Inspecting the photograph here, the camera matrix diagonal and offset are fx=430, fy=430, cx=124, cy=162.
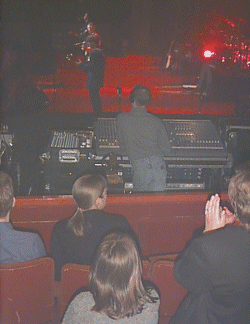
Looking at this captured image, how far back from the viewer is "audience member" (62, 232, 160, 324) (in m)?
1.68

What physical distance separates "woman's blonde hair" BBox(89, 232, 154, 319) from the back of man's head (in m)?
0.69

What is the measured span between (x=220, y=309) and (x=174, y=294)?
19.7 inches

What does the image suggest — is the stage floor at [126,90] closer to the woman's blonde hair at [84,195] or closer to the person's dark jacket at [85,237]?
the woman's blonde hair at [84,195]

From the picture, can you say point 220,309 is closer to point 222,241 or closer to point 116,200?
point 222,241

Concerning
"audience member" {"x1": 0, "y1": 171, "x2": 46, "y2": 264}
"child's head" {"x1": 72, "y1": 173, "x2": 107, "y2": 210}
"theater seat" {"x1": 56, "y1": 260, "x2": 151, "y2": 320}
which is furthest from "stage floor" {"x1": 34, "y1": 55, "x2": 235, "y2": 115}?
"theater seat" {"x1": 56, "y1": 260, "x2": 151, "y2": 320}

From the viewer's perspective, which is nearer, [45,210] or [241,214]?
[241,214]

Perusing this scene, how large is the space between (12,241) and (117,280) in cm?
73

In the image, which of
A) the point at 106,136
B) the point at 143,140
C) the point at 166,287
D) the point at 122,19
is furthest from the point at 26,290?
the point at 122,19

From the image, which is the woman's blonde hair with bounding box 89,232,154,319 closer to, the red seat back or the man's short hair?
the red seat back

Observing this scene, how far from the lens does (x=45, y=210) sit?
2887 millimetres

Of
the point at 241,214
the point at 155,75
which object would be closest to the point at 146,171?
the point at 241,214

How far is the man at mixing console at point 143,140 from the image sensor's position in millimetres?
3770

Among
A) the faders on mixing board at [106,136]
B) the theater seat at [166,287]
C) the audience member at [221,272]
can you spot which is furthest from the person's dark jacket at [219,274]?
the faders on mixing board at [106,136]

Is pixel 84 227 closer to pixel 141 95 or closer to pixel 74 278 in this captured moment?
pixel 74 278
